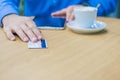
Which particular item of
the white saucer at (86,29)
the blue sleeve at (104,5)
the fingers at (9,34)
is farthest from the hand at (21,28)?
the blue sleeve at (104,5)

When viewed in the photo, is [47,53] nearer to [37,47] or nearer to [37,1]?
[37,47]

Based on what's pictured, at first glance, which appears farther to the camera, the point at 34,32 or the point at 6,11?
the point at 6,11

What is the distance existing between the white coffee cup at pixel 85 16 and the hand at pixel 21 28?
175mm

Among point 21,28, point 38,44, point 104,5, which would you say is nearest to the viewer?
point 38,44

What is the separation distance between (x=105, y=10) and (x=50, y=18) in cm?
36

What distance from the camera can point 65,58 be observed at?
0.74 meters

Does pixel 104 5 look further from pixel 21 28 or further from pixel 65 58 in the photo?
pixel 65 58

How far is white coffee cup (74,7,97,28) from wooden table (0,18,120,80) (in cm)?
6

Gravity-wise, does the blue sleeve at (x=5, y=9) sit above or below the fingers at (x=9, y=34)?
above

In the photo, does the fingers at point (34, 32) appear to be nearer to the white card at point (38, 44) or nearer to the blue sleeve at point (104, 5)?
the white card at point (38, 44)

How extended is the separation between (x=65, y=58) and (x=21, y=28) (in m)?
0.29

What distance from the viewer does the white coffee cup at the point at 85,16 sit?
97 cm

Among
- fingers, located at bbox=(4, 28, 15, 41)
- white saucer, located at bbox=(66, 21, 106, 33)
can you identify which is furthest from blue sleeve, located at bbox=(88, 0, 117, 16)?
fingers, located at bbox=(4, 28, 15, 41)

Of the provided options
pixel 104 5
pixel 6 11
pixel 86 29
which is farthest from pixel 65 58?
pixel 104 5
